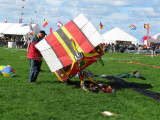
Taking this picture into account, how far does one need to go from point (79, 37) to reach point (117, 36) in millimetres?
37372

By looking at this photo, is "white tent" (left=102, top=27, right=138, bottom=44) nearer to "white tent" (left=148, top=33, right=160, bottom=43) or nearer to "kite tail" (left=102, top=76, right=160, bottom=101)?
"white tent" (left=148, top=33, right=160, bottom=43)

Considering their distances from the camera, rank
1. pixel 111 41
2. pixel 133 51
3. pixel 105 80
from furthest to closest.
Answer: pixel 111 41
pixel 133 51
pixel 105 80

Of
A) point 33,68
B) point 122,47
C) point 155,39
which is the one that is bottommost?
point 122,47

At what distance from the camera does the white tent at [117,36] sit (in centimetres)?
4406

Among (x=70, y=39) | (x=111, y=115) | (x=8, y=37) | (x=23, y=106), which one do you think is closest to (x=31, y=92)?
(x=23, y=106)

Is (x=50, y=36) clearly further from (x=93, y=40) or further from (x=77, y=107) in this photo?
(x=77, y=107)

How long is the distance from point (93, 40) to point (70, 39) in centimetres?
77

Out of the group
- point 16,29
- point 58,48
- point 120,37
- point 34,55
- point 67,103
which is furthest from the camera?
point 16,29

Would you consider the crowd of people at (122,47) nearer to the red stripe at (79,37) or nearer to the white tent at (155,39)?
the white tent at (155,39)

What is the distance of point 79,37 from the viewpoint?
7.87 meters

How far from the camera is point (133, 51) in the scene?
37719 mm

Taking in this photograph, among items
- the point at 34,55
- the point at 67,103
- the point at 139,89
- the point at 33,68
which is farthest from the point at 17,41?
the point at 67,103

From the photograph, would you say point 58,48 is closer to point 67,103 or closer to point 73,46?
point 73,46

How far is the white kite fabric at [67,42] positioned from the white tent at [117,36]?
1425 inches
